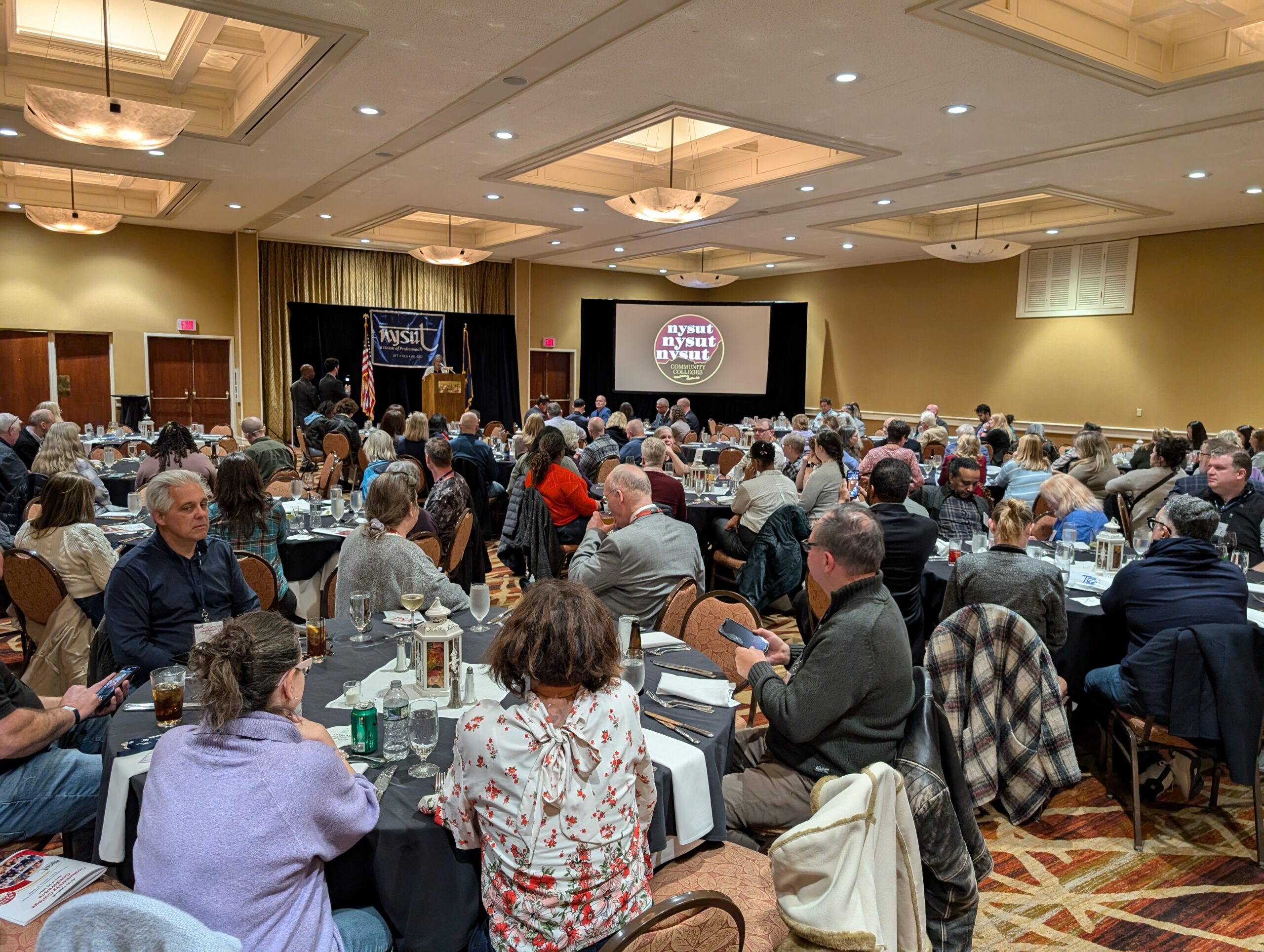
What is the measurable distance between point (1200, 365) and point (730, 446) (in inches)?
262

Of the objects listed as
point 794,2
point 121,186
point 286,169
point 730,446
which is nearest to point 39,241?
point 121,186

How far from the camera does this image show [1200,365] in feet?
38.9

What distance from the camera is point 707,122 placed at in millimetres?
8078

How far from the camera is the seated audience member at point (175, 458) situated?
5793 mm

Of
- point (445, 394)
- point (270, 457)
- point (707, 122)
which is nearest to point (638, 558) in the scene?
point (270, 457)

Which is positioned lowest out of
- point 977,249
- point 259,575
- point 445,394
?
point 259,575

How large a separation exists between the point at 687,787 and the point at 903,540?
7.90 ft

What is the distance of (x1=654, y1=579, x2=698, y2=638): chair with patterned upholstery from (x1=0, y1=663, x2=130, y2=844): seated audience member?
1.99 meters

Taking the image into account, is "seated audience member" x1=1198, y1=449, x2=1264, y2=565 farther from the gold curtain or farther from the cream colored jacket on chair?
the gold curtain

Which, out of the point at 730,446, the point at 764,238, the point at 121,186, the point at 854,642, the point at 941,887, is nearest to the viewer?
the point at 941,887

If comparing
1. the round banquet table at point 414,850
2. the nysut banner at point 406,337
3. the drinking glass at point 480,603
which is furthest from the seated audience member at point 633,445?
the nysut banner at point 406,337

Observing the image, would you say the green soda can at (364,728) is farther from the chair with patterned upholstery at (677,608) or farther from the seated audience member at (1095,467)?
the seated audience member at (1095,467)

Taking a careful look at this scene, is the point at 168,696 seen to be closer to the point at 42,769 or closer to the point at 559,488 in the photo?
the point at 42,769

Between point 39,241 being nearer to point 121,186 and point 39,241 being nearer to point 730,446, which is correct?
point 121,186
